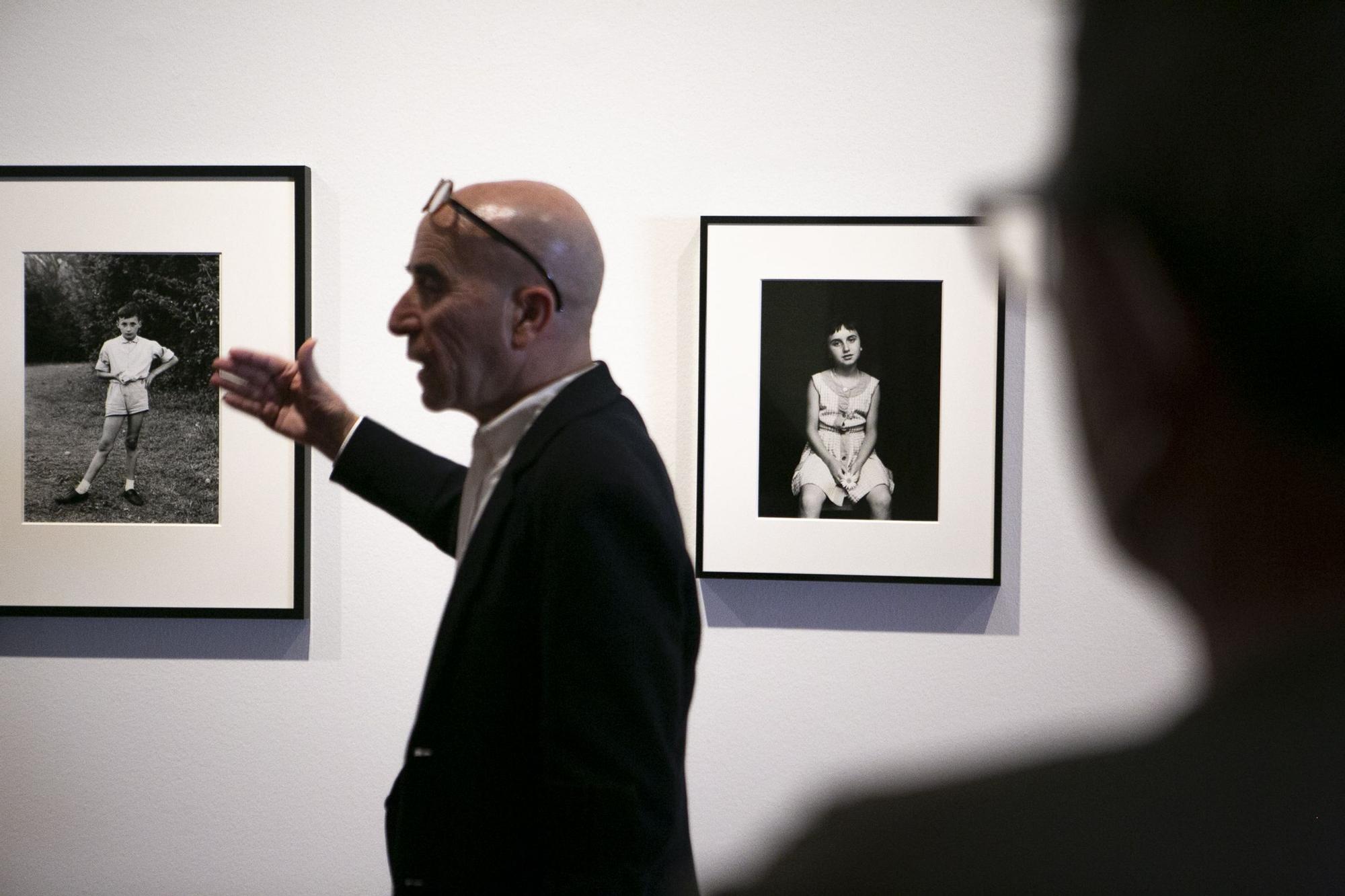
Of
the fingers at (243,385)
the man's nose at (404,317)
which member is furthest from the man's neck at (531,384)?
the fingers at (243,385)

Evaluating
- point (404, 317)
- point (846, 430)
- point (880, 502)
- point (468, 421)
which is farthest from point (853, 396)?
point (404, 317)

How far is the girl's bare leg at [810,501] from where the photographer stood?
5.34 ft

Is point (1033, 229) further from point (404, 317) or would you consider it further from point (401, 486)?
point (401, 486)

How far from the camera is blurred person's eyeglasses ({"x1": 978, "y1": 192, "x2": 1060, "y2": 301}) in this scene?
18 centimetres

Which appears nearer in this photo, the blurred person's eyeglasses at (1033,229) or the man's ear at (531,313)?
the blurred person's eyeglasses at (1033,229)

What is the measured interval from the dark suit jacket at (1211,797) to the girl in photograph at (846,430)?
123cm

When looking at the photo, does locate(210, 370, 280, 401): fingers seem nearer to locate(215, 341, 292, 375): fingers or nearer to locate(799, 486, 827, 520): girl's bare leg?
locate(215, 341, 292, 375): fingers

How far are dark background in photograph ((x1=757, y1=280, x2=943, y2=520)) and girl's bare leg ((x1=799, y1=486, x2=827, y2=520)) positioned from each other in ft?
0.17

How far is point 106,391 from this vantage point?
1.65 m

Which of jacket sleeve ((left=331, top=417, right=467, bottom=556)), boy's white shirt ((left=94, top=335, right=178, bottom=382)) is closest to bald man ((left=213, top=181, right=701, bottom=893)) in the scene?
jacket sleeve ((left=331, top=417, right=467, bottom=556))

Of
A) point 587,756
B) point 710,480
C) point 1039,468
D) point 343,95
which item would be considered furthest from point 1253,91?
point 343,95

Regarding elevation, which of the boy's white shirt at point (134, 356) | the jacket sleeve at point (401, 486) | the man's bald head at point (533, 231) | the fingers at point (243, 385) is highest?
the man's bald head at point (533, 231)

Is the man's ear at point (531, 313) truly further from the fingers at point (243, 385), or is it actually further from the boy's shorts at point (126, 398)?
the boy's shorts at point (126, 398)

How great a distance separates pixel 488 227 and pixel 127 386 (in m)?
0.95
